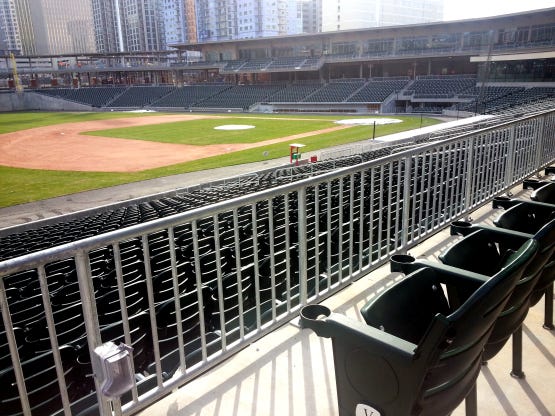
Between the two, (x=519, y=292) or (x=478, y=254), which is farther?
(x=478, y=254)

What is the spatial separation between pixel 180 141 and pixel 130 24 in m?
163

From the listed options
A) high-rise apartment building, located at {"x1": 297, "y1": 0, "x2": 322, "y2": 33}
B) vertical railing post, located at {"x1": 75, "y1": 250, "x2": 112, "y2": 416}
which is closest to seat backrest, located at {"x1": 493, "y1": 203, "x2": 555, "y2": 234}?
vertical railing post, located at {"x1": 75, "y1": 250, "x2": 112, "y2": 416}

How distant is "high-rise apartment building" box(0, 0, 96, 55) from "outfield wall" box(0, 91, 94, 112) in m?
115

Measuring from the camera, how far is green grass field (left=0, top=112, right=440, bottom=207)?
21.2 meters

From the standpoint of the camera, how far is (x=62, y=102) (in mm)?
78875

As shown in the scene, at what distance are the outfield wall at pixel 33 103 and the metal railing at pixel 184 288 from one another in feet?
261

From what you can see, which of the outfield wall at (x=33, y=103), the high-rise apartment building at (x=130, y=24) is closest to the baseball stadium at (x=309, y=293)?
the outfield wall at (x=33, y=103)

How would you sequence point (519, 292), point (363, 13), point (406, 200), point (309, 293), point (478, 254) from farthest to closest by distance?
point (363, 13) → point (406, 200) → point (309, 293) → point (478, 254) → point (519, 292)

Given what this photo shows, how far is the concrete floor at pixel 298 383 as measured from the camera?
2.80m

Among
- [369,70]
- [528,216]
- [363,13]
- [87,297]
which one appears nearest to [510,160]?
[528,216]

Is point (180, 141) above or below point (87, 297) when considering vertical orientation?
below

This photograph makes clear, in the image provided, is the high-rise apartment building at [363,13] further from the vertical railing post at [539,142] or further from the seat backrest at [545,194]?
the seat backrest at [545,194]

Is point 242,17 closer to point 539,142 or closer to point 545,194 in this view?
point 539,142

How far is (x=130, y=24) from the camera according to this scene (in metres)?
175
